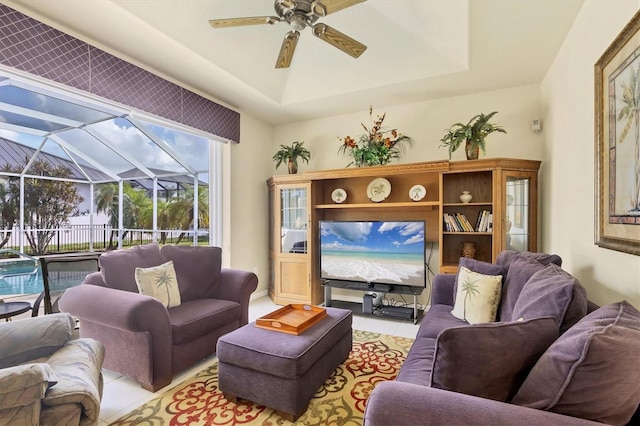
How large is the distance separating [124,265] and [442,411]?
2.45m

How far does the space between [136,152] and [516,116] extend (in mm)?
→ 4893

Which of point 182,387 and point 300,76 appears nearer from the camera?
point 182,387

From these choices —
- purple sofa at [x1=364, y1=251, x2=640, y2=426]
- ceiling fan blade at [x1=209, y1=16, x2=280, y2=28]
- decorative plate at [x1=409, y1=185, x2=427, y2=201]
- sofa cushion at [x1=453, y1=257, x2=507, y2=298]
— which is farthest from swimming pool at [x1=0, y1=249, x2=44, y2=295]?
decorative plate at [x1=409, y1=185, x2=427, y2=201]

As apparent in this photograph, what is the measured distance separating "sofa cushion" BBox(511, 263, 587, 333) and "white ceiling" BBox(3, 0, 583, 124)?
6.18 ft

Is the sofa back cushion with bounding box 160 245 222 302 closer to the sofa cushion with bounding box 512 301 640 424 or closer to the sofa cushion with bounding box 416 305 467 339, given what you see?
the sofa cushion with bounding box 416 305 467 339

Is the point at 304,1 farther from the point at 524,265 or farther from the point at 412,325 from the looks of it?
the point at 412,325

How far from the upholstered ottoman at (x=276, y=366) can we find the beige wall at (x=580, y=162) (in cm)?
161

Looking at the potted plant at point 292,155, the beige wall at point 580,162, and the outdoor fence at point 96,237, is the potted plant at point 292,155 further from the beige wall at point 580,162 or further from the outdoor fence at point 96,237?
the beige wall at point 580,162

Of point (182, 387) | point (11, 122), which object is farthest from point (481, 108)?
point (11, 122)

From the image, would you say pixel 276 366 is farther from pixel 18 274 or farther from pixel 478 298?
pixel 18 274

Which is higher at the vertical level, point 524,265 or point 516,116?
point 516,116

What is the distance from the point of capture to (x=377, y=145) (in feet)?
11.9

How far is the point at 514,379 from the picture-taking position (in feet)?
3.27

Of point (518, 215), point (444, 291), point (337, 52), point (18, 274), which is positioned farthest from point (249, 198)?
point (518, 215)
